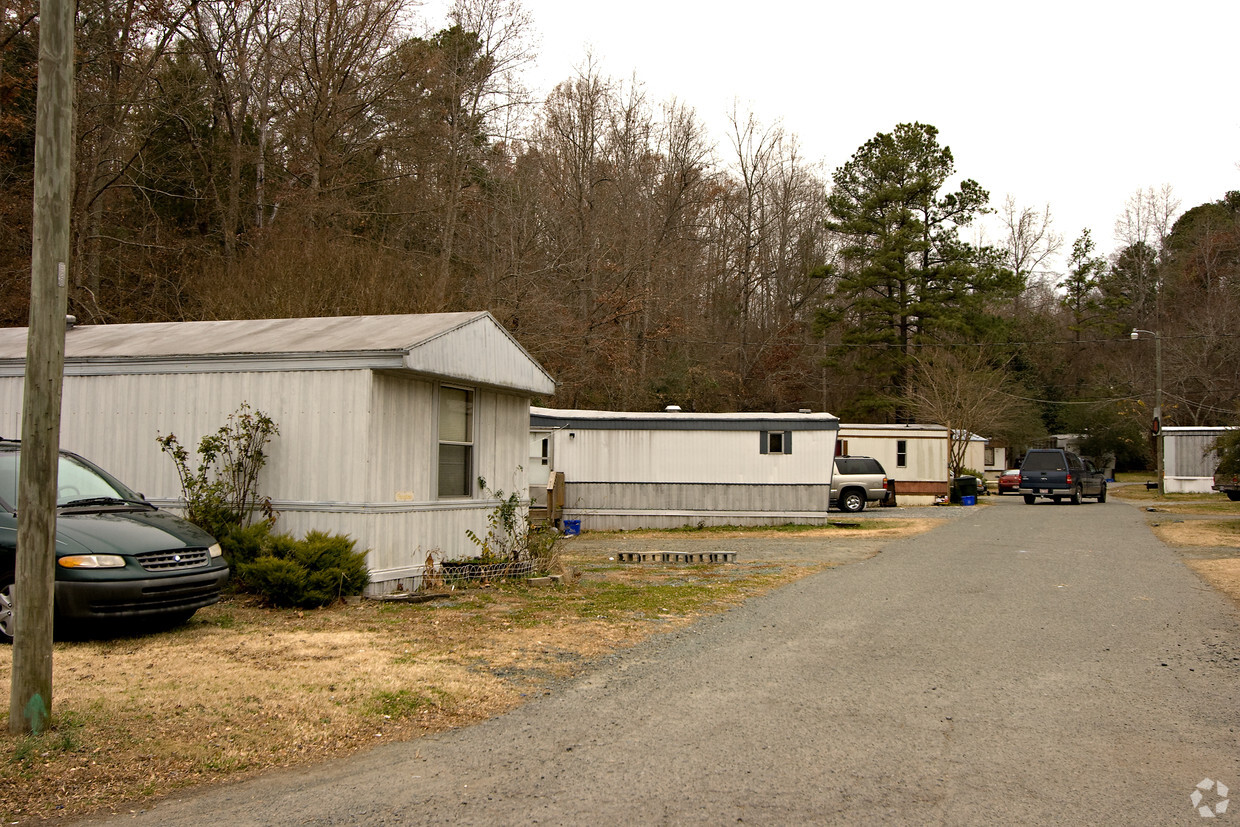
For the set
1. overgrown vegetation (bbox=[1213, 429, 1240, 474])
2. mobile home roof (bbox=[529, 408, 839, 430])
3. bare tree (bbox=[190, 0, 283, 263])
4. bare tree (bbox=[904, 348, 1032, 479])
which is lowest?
overgrown vegetation (bbox=[1213, 429, 1240, 474])

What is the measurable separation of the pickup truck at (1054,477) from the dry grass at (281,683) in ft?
87.3

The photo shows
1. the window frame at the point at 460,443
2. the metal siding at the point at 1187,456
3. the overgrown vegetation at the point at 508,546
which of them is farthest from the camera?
the metal siding at the point at 1187,456

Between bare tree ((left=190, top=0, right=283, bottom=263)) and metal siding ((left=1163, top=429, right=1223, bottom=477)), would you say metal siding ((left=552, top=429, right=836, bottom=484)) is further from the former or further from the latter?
metal siding ((left=1163, top=429, right=1223, bottom=477))

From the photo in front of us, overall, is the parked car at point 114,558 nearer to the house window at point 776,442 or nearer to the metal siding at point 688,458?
the metal siding at point 688,458

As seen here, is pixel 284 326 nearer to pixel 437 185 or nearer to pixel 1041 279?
pixel 437 185

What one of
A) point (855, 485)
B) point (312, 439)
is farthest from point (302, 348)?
point (855, 485)

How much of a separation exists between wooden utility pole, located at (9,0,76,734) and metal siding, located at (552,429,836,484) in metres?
17.6

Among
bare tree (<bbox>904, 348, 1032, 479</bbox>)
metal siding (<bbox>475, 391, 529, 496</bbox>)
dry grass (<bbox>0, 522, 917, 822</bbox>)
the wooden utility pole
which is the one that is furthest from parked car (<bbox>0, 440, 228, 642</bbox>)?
bare tree (<bbox>904, 348, 1032, 479</bbox>)

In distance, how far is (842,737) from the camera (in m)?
5.75

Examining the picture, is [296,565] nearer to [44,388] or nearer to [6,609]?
[6,609]

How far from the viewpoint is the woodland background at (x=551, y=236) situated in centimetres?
2189

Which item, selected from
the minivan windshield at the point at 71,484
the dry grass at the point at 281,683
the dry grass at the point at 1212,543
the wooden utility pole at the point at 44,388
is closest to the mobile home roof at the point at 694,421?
the dry grass at the point at 1212,543

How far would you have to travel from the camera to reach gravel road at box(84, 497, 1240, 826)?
464 centimetres

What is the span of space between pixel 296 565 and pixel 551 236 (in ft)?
76.2
